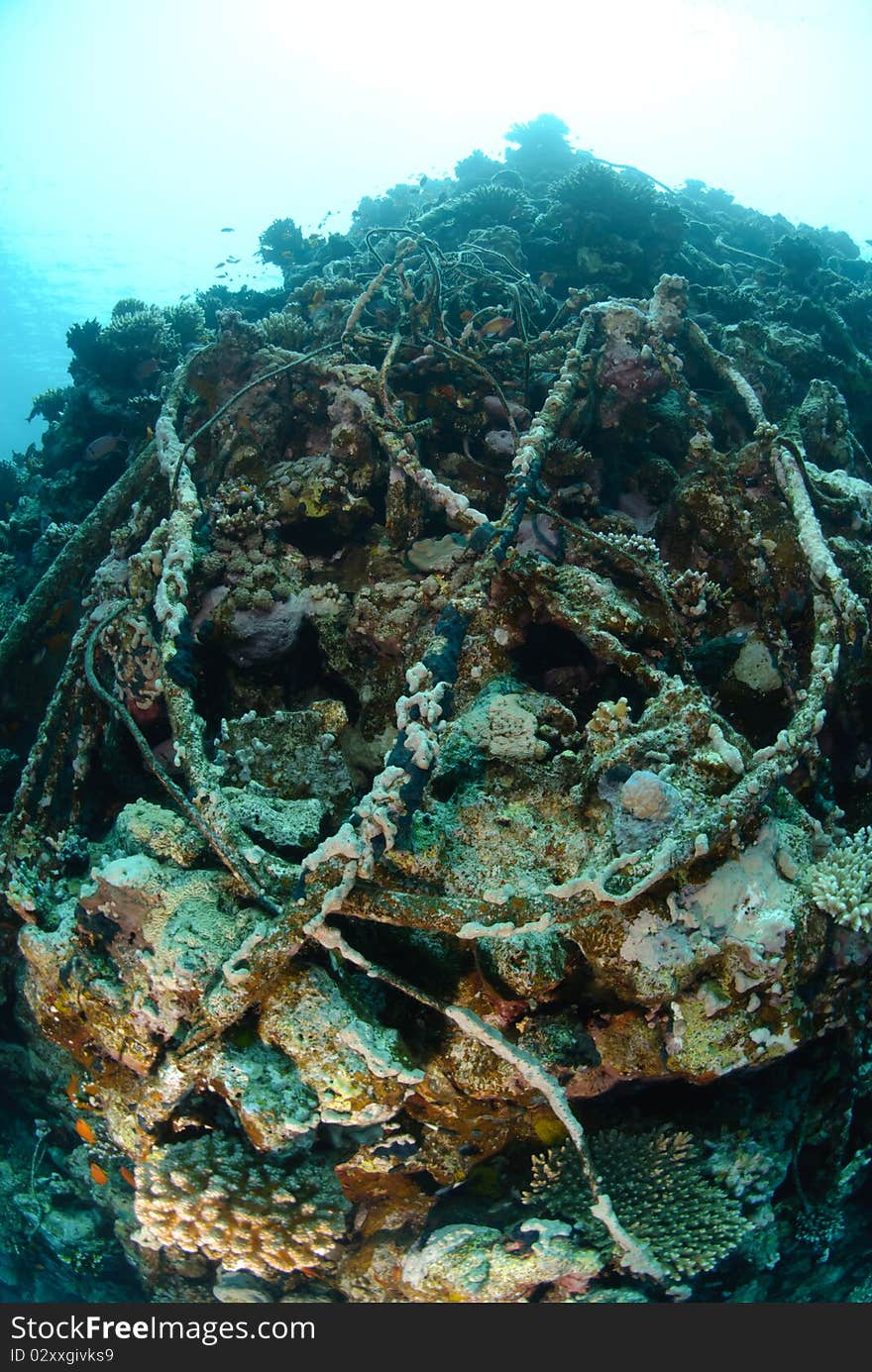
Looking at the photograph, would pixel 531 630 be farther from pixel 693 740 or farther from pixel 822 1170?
pixel 822 1170

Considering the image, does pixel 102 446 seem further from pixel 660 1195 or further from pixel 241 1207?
pixel 660 1195

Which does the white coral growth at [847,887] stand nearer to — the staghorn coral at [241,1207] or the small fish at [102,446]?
the staghorn coral at [241,1207]

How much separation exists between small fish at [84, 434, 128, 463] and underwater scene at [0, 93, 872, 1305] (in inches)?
82.3

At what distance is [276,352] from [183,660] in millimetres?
4148

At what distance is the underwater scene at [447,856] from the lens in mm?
3055

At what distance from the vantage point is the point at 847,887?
10.4ft

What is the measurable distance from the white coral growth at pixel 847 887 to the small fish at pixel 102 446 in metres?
8.53

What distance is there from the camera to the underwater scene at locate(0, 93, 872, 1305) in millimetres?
3055

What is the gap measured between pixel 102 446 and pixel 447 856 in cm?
739

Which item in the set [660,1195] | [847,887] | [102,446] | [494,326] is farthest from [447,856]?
[102,446]

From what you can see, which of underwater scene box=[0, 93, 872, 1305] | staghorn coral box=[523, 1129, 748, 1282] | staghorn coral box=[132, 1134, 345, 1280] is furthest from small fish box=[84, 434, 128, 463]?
staghorn coral box=[523, 1129, 748, 1282]

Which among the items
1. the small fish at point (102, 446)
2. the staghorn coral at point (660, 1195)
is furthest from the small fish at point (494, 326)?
the staghorn coral at point (660, 1195)

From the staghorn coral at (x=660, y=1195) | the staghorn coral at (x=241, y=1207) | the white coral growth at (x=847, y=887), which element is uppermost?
the white coral growth at (x=847, y=887)

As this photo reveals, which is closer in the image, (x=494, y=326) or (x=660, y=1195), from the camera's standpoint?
(x=660, y=1195)
